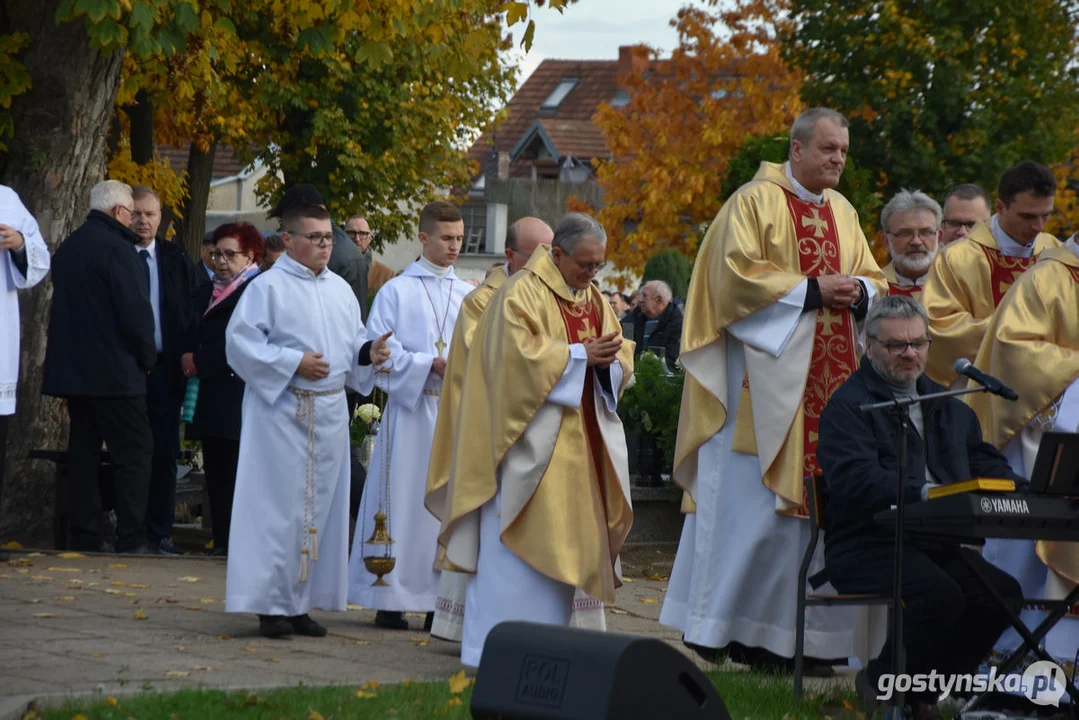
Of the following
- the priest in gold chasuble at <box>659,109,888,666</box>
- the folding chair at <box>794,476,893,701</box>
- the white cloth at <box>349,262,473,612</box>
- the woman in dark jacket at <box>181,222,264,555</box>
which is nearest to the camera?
the folding chair at <box>794,476,893,701</box>

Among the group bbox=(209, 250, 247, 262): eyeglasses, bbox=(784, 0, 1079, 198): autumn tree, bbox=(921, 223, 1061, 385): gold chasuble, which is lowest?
bbox=(921, 223, 1061, 385): gold chasuble

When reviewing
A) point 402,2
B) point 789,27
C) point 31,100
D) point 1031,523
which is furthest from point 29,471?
point 789,27

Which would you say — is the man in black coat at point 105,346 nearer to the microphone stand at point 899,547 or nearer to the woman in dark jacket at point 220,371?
the woman in dark jacket at point 220,371

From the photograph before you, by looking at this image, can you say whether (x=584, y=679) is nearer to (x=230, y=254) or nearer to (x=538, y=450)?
(x=538, y=450)

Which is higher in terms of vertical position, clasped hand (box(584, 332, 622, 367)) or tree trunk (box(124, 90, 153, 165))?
tree trunk (box(124, 90, 153, 165))

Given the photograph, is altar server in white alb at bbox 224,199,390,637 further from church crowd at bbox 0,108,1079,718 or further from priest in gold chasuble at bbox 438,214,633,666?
priest in gold chasuble at bbox 438,214,633,666

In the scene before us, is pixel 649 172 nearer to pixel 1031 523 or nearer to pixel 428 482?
pixel 428 482

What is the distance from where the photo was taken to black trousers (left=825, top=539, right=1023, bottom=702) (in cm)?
649

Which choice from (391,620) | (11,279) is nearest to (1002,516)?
(391,620)

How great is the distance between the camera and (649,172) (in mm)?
35969

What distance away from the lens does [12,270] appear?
33.5 feet

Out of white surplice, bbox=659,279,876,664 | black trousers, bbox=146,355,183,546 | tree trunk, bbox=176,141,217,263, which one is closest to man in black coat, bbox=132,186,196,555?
black trousers, bbox=146,355,183,546

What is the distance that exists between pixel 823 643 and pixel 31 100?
718 centimetres

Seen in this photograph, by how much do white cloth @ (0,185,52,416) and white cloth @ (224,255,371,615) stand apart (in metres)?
2.24
